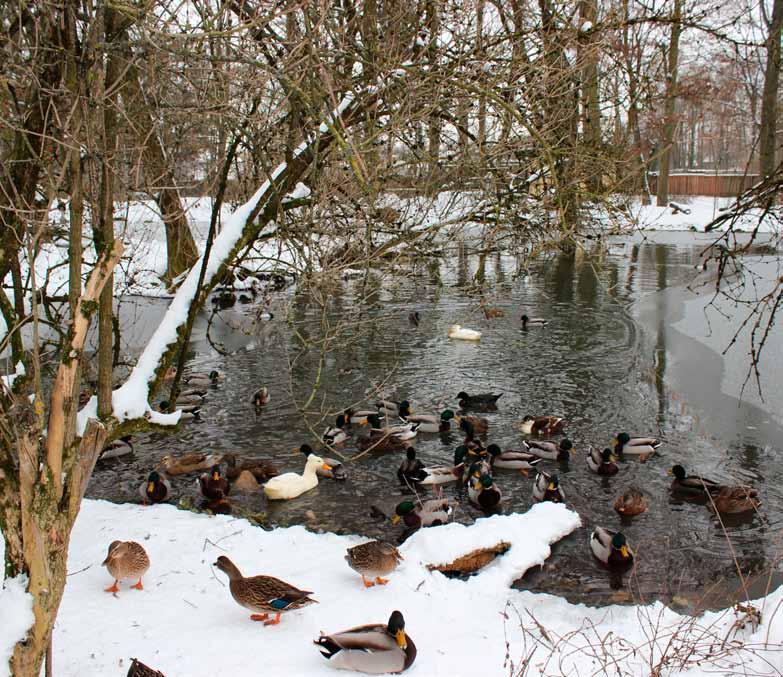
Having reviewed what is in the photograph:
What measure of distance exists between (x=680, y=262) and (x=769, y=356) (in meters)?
13.1

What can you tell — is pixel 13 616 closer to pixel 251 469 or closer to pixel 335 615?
pixel 335 615

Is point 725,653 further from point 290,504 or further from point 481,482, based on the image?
point 290,504

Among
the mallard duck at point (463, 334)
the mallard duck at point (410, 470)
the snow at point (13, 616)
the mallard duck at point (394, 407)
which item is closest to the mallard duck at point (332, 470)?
the mallard duck at point (410, 470)

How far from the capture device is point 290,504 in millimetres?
8492

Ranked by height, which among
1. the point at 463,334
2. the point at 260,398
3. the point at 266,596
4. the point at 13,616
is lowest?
the point at 260,398

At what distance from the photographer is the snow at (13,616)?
343cm

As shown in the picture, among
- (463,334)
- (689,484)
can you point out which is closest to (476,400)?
(689,484)

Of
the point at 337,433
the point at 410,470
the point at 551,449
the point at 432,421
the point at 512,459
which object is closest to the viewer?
the point at 410,470

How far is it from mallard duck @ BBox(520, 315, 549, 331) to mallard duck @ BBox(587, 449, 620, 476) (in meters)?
6.73

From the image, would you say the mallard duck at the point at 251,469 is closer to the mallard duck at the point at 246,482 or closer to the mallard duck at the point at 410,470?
the mallard duck at the point at 246,482

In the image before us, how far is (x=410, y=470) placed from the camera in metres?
9.35

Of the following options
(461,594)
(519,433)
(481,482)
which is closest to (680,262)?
(519,433)

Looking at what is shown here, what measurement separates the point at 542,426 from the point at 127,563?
6129 millimetres

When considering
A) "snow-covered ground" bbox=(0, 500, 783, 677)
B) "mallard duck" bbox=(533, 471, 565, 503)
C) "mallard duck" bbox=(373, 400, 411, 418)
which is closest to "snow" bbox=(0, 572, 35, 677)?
"snow-covered ground" bbox=(0, 500, 783, 677)
